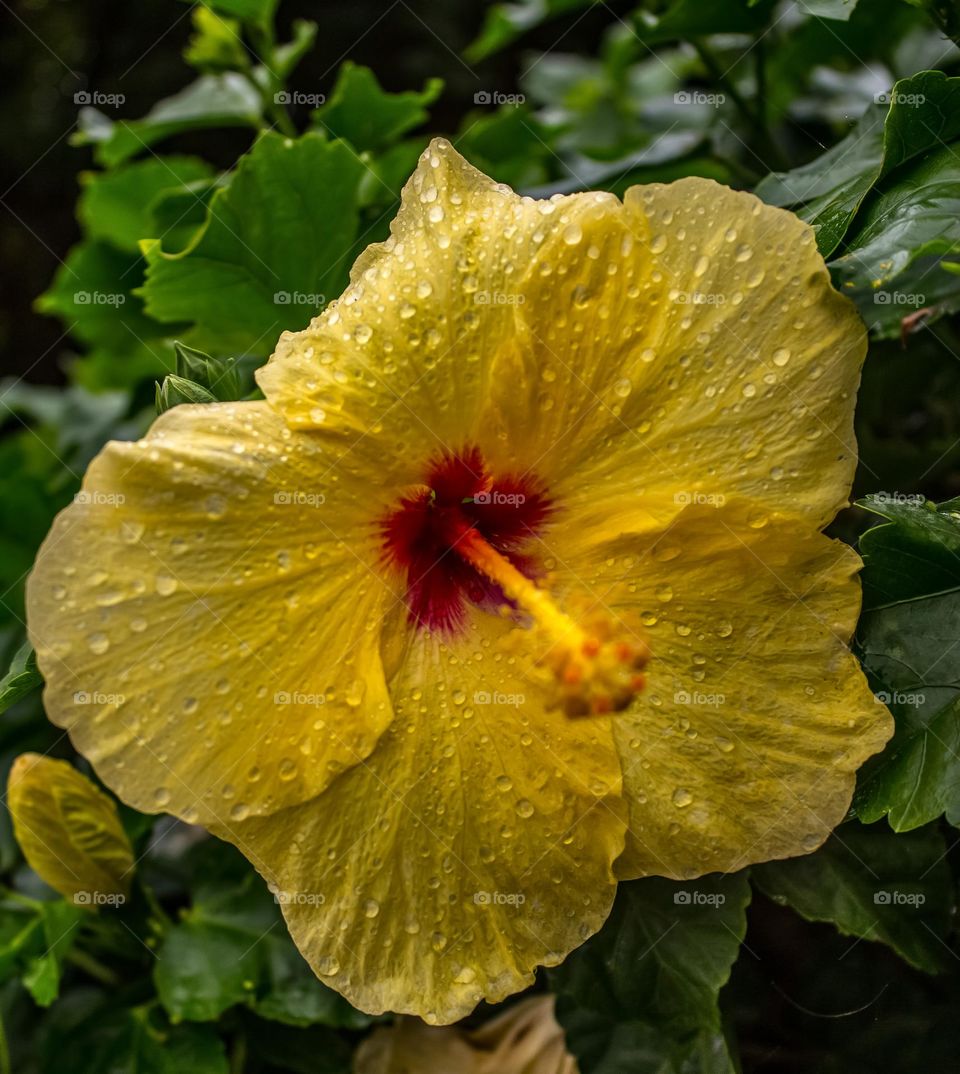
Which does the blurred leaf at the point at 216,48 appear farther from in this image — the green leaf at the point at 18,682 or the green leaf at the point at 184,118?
the green leaf at the point at 18,682

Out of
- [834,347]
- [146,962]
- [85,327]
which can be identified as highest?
[834,347]

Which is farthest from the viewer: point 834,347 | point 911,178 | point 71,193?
point 71,193

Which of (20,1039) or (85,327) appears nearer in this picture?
(20,1039)

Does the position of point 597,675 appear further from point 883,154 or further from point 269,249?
point 269,249

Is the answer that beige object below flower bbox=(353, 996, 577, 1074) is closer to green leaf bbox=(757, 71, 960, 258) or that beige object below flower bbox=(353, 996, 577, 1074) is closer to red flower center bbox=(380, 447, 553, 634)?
red flower center bbox=(380, 447, 553, 634)

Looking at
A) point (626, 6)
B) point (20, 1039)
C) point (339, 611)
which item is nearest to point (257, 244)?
point (339, 611)

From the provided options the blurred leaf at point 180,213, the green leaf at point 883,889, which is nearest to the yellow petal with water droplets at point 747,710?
the green leaf at point 883,889

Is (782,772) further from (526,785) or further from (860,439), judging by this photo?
(860,439)
